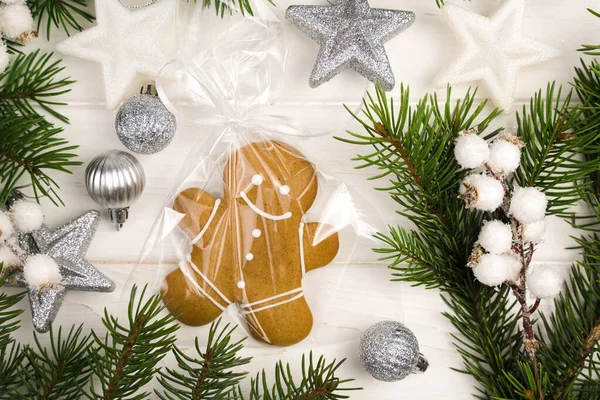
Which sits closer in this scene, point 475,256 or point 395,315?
point 475,256

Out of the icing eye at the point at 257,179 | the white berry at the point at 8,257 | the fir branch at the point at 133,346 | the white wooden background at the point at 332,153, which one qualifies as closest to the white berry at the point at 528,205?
the white wooden background at the point at 332,153

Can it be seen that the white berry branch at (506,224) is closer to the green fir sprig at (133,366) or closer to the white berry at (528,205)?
the white berry at (528,205)

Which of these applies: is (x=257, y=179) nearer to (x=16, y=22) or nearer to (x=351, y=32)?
(x=351, y=32)

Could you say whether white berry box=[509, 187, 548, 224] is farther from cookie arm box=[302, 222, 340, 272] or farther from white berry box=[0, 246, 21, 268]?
white berry box=[0, 246, 21, 268]

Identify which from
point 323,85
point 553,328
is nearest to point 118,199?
point 323,85

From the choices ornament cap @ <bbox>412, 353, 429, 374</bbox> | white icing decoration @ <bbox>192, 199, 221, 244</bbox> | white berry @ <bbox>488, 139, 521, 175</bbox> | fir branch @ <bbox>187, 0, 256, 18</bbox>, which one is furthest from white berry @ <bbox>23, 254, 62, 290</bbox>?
white berry @ <bbox>488, 139, 521, 175</bbox>

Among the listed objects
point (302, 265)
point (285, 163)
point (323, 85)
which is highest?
point (323, 85)

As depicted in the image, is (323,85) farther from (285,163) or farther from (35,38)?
(35,38)
